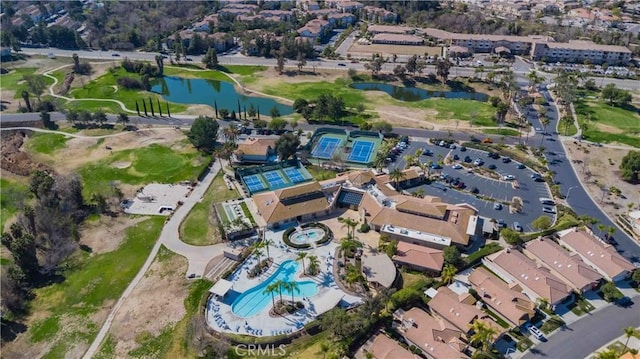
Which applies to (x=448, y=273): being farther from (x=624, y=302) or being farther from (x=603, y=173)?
(x=603, y=173)

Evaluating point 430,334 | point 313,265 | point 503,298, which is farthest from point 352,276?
point 503,298

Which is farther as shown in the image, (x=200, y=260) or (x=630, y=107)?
(x=630, y=107)

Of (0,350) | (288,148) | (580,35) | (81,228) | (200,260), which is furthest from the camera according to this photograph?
(580,35)

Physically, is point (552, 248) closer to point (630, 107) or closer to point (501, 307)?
point (501, 307)

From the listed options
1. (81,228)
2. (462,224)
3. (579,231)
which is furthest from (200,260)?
(579,231)

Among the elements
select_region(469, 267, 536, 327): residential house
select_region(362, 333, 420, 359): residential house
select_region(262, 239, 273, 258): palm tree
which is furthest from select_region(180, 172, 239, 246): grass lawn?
select_region(469, 267, 536, 327): residential house

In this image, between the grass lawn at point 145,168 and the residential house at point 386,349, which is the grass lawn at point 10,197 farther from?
the residential house at point 386,349
